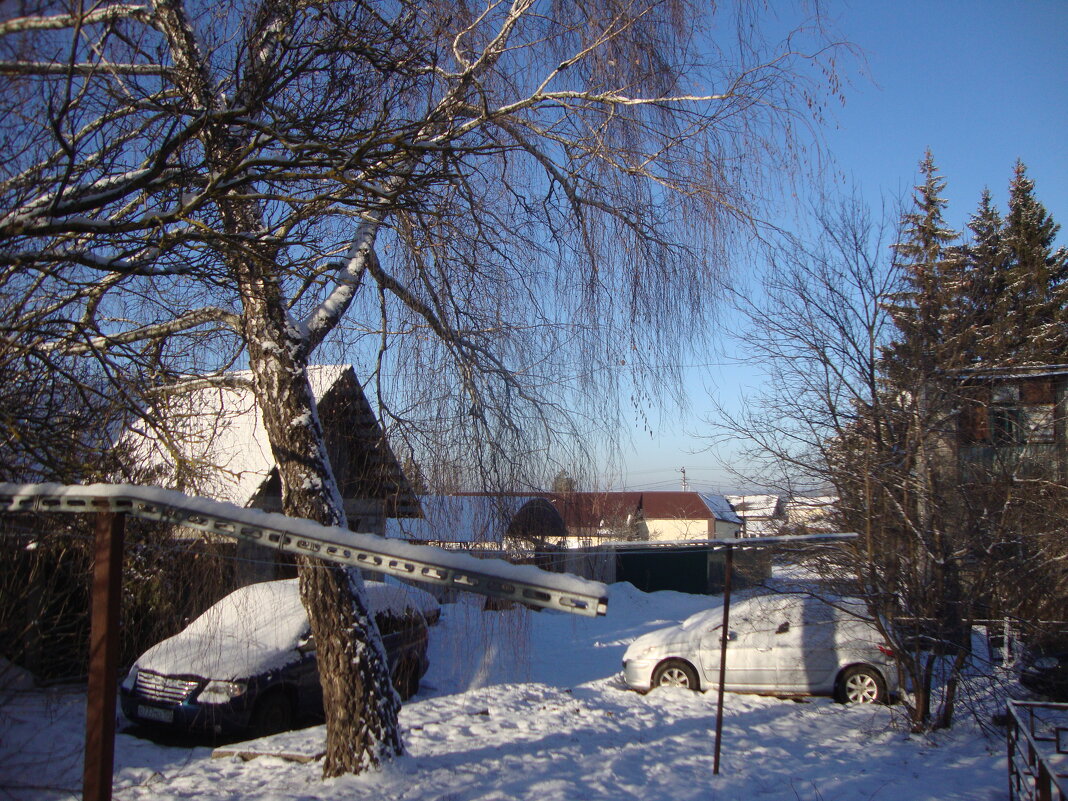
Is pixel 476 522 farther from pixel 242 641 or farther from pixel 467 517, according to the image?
pixel 242 641

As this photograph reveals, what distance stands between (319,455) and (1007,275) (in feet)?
30.5

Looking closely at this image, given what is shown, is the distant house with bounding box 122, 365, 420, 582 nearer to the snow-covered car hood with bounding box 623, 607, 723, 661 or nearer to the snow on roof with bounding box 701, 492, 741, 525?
the snow-covered car hood with bounding box 623, 607, 723, 661

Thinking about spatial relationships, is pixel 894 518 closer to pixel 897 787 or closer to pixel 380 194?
pixel 897 787

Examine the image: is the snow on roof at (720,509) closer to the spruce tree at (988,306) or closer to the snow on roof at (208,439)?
the spruce tree at (988,306)

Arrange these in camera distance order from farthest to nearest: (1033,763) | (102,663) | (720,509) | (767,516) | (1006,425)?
1. (720,509)
2. (1006,425)
3. (767,516)
4. (1033,763)
5. (102,663)

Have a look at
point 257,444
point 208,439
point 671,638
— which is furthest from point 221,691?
point 671,638

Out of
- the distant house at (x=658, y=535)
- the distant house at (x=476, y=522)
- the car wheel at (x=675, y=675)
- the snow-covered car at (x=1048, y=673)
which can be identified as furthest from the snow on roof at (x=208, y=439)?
the snow-covered car at (x=1048, y=673)

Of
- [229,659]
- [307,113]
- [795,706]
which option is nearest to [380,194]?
[307,113]

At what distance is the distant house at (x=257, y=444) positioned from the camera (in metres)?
5.22

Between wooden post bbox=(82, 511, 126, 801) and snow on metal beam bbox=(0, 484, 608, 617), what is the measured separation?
0.43 ft

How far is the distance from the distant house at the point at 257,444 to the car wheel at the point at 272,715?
1.99m

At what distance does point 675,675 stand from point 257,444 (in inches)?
286

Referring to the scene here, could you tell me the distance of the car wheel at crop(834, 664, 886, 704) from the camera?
421 inches

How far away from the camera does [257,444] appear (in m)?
7.05
